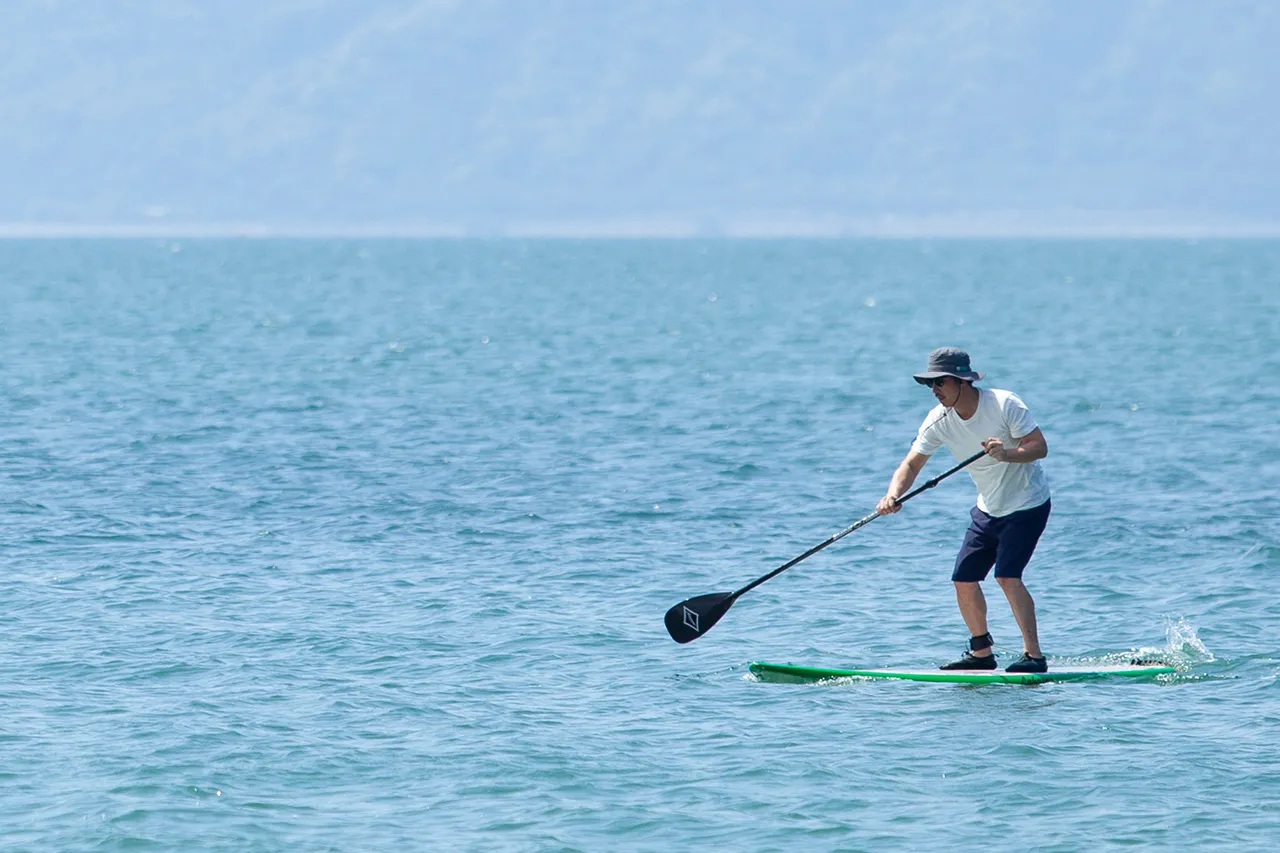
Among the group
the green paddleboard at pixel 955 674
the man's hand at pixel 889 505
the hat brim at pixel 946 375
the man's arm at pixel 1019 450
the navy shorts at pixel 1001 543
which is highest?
the hat brim at pixel 946 375

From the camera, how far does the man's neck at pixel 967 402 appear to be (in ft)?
44.3

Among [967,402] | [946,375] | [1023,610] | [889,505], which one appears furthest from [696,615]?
[946,375]

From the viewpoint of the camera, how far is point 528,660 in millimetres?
14930

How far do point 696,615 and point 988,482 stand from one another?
2627mm

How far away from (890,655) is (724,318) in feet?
169

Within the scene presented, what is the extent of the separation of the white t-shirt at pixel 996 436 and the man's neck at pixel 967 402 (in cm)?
3

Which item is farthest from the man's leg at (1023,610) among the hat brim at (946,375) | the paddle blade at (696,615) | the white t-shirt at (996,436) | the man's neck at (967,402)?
the paddle blade at (696,615)

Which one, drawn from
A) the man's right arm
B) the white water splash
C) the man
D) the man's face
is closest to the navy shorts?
the man

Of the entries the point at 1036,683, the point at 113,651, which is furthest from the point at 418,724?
the point at 1036,683

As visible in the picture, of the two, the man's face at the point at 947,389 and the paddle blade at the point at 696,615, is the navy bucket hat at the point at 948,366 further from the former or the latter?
the paddle blade at the point at 696,615

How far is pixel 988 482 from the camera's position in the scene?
13852 mm

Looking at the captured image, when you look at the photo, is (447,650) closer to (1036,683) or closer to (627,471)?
(1036,683)

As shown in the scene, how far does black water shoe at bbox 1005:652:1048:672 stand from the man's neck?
6.33 ft

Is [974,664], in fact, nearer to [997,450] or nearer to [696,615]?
[997,450]
